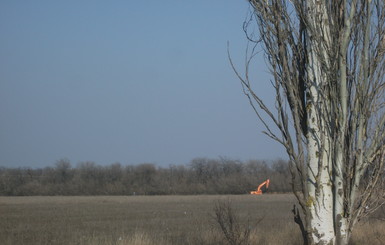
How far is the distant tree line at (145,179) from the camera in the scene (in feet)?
298

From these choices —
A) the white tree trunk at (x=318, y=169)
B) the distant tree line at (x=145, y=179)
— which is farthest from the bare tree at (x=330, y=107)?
the distant tree line at (x=145, y=179)

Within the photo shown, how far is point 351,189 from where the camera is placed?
745 centimetres

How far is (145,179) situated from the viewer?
323 feet

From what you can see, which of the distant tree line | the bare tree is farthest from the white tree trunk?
the distant tree line

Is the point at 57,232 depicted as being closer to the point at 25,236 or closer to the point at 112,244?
the point at 25,236

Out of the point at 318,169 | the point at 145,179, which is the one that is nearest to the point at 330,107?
the point at 318,169

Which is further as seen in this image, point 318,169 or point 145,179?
point 145,179

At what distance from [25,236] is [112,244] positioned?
986 cm

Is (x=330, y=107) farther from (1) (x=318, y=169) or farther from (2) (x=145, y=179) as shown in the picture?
(2) (x=145, y=179)

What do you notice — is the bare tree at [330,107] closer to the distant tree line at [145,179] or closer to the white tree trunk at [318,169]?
the white tree trunk at [318,169]

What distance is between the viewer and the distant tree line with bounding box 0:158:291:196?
90.9 metres

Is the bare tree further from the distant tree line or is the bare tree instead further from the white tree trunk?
the distant tree line

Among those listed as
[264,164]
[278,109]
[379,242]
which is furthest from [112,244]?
[264,164]

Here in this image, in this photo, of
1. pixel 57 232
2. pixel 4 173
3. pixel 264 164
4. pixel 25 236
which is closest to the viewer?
pixel 25 236
